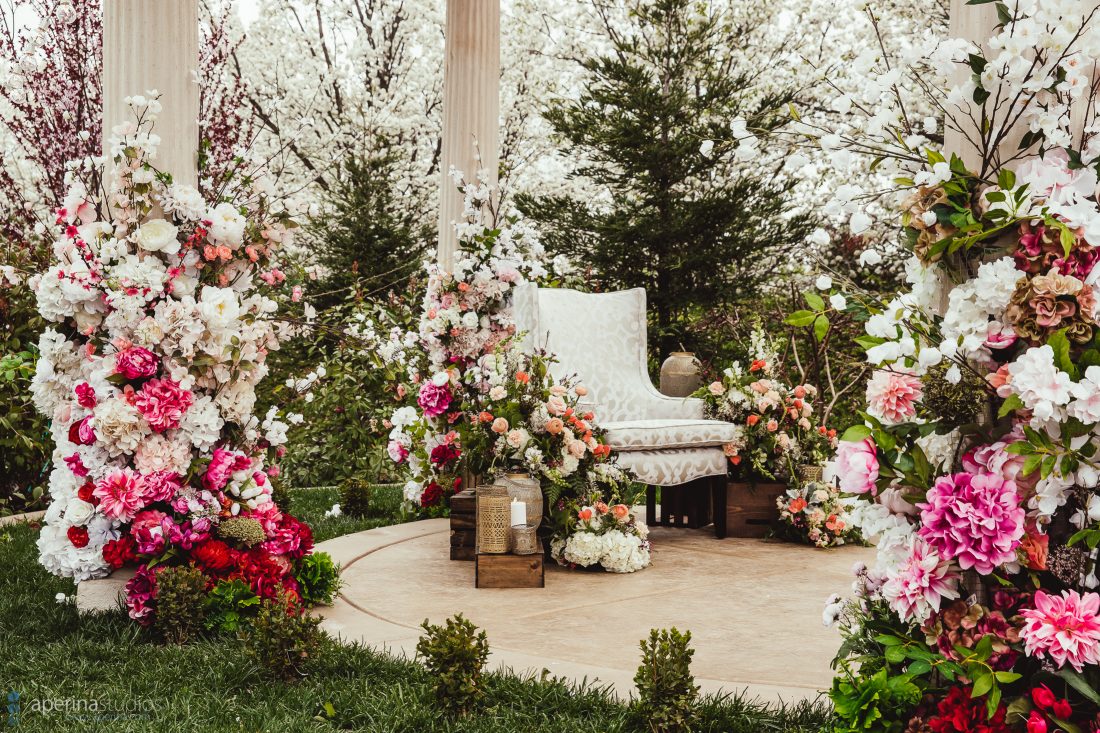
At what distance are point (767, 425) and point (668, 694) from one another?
2.70m

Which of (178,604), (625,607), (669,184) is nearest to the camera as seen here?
(178,604)

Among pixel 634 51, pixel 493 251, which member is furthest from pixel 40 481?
pixel 634 51

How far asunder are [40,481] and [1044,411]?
17.3ft

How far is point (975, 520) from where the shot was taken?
1.56 m

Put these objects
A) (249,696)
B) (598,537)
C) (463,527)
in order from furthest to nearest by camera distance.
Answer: (463,527) < (598,537) < (249,696)

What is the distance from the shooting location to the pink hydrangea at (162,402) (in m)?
2.78

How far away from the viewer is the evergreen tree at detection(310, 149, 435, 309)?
339 inches

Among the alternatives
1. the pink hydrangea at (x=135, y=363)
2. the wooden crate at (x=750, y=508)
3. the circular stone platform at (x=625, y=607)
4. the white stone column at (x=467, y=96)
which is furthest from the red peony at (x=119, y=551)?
the wooden crate at (x=750, y=508)

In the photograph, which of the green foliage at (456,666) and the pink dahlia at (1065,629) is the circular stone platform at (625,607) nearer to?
the green foliage at (456,666)

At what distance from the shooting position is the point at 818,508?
175 inches

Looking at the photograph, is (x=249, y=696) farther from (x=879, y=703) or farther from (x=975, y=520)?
(x=975, y=520)

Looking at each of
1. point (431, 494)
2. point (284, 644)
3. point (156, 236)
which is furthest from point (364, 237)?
point (284, 644)

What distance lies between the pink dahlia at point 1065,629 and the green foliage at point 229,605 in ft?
6.92

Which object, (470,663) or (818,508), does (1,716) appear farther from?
(818,508)
